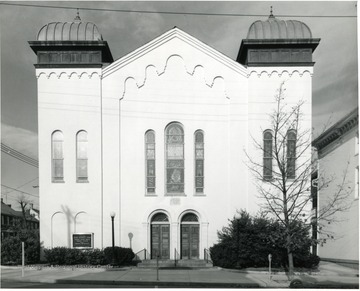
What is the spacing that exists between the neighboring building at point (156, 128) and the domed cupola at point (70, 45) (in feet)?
0.18

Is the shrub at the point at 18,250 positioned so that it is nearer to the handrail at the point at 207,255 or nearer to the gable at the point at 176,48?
the handrail at the point at 207,255

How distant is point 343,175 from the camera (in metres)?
23.2

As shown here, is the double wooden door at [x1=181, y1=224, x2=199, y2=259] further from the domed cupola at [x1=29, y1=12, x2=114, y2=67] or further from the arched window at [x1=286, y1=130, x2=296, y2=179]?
the domed cupola at [x1=29, y1=12, x2=114, y2=67]

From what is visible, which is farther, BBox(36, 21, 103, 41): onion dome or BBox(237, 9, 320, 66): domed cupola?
BBox(36, 21, 103, 41): onion dome

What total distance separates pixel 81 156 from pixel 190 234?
733cm

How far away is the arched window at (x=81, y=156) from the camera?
82.3 feet

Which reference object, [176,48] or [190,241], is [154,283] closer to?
[190,241]

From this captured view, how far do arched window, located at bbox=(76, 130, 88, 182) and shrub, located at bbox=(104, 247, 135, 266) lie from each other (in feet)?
13.7

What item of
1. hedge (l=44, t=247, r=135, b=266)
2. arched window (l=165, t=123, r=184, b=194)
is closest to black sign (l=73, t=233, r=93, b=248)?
hedge (l=44, t=247, r=135, b=266)

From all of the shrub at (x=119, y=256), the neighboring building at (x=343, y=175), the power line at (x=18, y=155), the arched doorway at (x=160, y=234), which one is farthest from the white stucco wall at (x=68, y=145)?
the neighboring building at (x=343, y=175)

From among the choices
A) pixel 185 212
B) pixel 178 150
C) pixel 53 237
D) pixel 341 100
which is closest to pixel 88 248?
pixel 53 237

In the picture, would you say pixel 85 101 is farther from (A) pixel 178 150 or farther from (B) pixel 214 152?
(B) pixel 214 152

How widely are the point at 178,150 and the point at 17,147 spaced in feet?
27.8

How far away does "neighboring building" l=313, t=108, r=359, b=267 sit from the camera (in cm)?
Result: 2145
